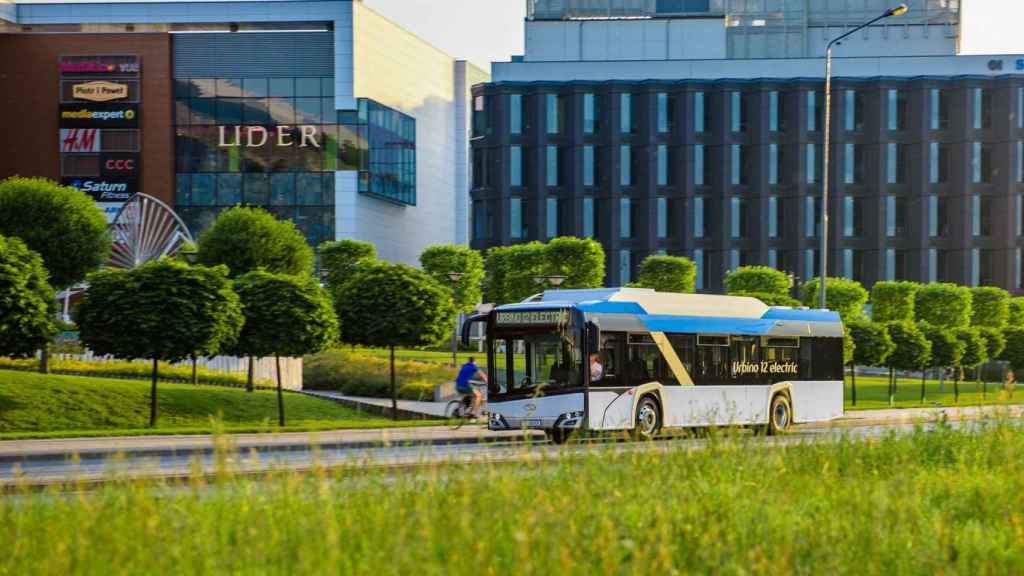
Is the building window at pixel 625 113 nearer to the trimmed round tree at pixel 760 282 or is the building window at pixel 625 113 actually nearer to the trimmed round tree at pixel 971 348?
the trimmed round tree at pixel 760 282

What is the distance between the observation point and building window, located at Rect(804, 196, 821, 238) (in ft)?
294

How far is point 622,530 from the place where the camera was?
26.5 ft

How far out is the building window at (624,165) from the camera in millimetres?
89875

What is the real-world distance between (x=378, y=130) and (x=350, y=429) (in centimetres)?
6577

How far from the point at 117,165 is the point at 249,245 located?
99.2 feet

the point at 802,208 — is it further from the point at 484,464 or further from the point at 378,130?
the point at 484,464

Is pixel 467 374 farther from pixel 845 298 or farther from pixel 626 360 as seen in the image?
pixel 845 298

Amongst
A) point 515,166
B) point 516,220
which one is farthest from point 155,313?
point 515,166

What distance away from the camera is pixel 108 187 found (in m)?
88.4

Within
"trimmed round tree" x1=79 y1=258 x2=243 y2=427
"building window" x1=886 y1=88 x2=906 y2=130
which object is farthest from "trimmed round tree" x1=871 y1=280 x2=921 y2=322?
"trimmed round tree" x1=79 y1=258 x2=243 y2=427

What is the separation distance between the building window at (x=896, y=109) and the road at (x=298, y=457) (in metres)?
71.3

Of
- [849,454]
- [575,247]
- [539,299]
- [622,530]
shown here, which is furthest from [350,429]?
[575,247]

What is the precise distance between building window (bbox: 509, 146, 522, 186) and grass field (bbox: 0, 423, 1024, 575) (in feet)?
262

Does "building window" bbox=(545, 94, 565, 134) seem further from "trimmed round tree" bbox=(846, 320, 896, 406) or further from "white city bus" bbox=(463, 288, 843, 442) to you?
"white city bus" bbox=(463, 288, 843, 442)
